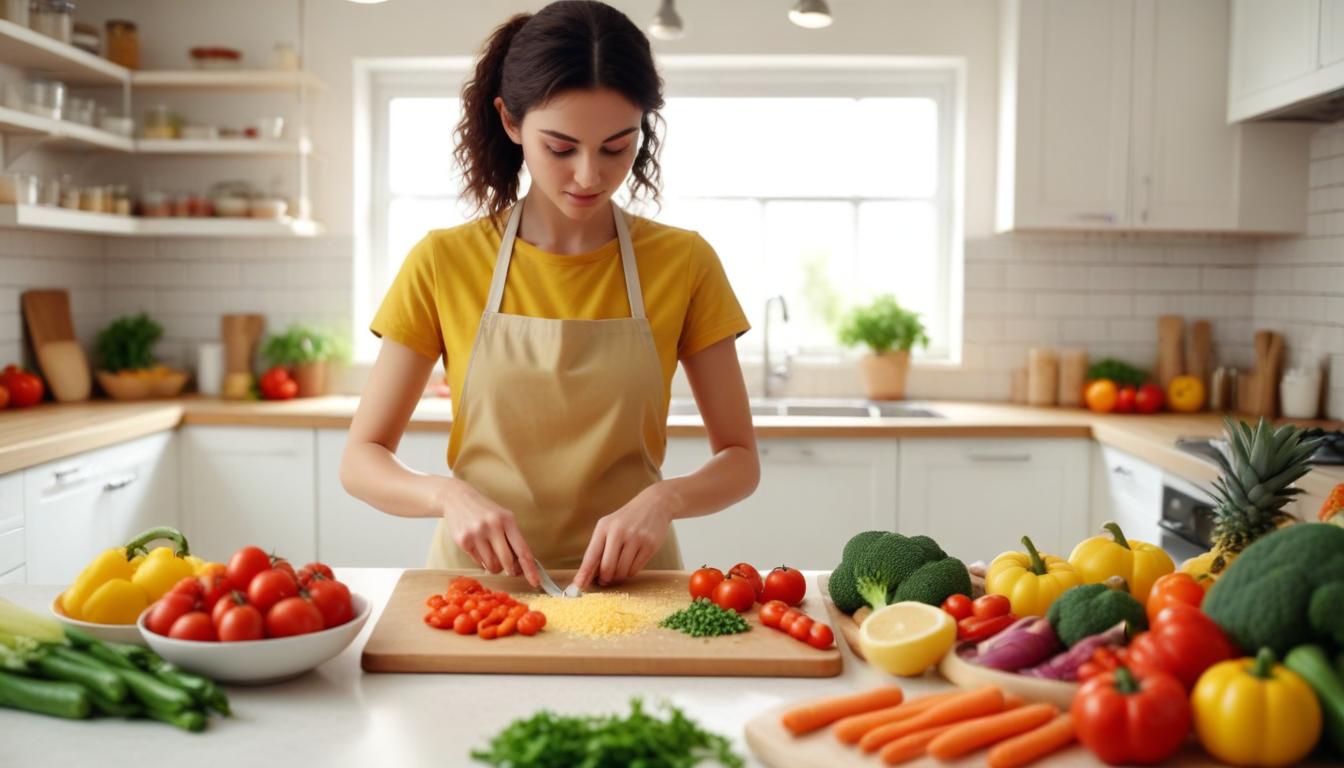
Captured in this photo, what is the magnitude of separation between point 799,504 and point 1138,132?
72.8 inches

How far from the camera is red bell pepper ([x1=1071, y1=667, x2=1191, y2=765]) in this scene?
111cm

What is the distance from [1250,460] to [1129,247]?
→ 3.18 meters

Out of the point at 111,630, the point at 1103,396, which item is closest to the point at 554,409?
the point at 111,630

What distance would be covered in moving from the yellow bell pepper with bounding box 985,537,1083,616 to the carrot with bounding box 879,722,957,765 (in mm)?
374

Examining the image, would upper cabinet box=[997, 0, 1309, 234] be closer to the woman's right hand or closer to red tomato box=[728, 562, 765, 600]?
red tomato box=[728, 562, 765, 600]

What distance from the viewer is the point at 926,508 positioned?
150 inches

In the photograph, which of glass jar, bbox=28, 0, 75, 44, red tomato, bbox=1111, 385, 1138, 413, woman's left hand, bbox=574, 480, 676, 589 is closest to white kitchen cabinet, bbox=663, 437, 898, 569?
red tomato, bbox=1111, 385, 1138, 413

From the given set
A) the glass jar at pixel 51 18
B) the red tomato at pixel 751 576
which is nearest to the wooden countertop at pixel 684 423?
the glass jar at pixel 51 18

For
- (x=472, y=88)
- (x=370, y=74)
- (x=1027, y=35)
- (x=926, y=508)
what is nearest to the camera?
(x=472, y=88)

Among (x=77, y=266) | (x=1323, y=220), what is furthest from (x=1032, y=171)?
(x=77, y=266)

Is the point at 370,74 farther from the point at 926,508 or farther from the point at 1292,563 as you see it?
the point at 1292,563

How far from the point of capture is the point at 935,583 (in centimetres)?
150

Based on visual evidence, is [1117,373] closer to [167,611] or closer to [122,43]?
[167,611]

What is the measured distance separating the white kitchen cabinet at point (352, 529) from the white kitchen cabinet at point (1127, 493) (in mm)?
2217
